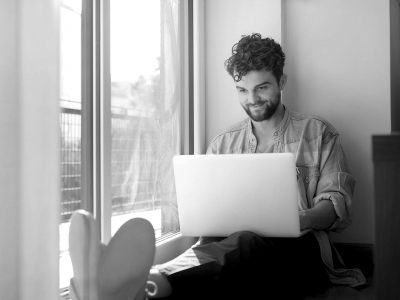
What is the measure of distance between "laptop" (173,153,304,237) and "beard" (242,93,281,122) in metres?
0.66

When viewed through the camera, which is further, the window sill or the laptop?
the window sill

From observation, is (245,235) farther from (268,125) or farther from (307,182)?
(268,125)

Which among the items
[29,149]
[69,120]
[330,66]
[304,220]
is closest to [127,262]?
[29,149]

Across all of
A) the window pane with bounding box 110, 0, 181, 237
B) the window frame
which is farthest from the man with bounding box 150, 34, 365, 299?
the window frame

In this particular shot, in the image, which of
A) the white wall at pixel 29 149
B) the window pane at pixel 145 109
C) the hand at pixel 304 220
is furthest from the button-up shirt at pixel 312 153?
the white wall at pixel 29 149

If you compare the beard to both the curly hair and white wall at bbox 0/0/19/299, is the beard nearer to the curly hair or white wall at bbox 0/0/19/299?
the curly hair

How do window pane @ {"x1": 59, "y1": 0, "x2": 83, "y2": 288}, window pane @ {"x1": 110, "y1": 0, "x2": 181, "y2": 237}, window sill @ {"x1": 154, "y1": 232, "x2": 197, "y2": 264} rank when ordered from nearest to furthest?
window pane @ {"x1": 59, "y1": 0, "x2": 83, "y2": 288}
window pane @ {"x1": 110, "y1": 0, "x2": 181, "y2": 237}
window sill @ {"x1": 154, "y1": 232, "x2": 197, "y2": 264}

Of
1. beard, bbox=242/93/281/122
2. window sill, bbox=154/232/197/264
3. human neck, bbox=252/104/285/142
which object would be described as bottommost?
window sill, bbox=154/232/197/264

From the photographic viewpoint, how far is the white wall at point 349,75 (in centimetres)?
252

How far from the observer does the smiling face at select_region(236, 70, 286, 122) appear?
90.6 inches

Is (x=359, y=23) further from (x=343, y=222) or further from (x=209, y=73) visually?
(x=343, y=222)

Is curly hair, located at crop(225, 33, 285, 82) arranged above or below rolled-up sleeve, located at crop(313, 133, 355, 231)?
above

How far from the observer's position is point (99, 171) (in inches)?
71.9

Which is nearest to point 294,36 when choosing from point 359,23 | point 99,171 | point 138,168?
point 359,23
